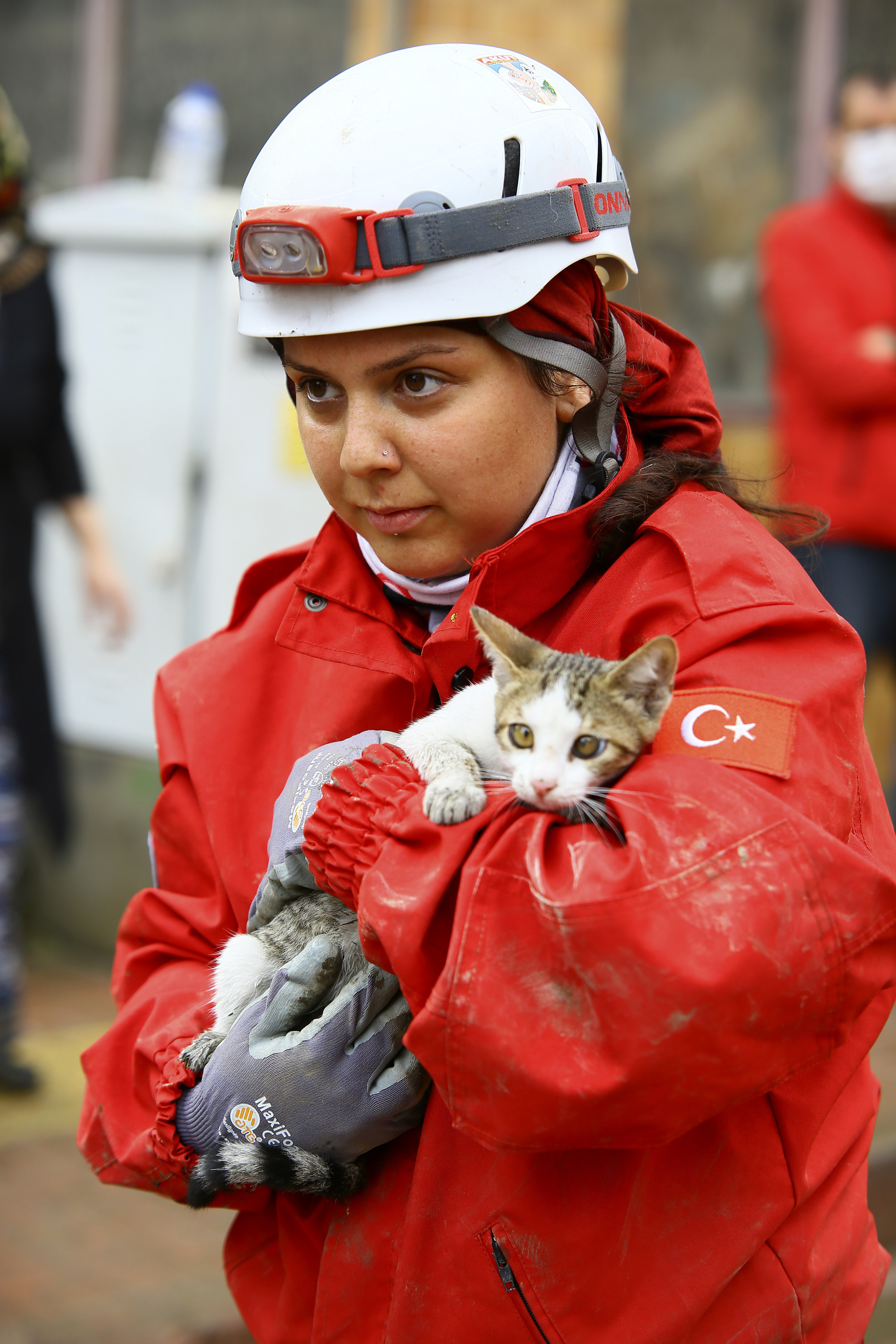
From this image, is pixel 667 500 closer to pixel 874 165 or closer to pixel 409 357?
pixel 409 357

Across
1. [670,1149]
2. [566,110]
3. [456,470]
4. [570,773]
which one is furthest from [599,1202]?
[566,110]

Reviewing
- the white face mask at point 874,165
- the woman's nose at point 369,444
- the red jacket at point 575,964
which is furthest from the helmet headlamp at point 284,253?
the white face mask at point 874,165

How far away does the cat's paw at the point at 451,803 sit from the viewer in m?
1.71

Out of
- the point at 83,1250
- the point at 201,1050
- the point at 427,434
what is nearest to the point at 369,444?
the point at 427,434

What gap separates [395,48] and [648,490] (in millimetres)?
4496

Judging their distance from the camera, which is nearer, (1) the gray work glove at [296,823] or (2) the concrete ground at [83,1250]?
(1) the gray work glove at [296,823]

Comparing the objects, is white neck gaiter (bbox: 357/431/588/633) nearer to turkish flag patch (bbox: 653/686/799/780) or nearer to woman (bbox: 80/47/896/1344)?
woman (bbox: 80/47/896/1344)

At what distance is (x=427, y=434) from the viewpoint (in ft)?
6.34

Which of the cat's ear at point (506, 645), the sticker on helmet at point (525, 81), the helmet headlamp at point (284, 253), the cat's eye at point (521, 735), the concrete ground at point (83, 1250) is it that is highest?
the sticker on helmet at point (525, 81)

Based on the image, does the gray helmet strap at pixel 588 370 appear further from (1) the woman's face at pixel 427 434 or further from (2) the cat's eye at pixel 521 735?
(2) the cat's eye at pixel 521 735

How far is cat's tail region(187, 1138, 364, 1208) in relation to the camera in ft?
6.22

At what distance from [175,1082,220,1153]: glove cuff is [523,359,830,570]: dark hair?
101 centimetres

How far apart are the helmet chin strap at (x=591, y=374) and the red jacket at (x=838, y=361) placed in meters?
3.20

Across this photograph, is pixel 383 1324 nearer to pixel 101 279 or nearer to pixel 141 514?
pixel 141 514
